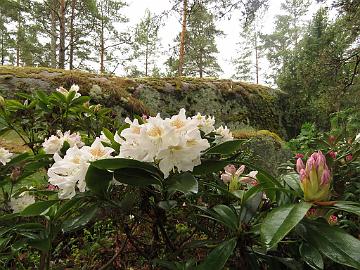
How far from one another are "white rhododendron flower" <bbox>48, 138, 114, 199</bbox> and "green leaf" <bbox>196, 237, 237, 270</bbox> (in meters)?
0.31

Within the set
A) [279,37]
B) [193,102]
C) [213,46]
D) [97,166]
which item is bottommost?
[97,166]

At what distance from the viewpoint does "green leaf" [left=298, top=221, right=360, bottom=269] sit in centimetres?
55

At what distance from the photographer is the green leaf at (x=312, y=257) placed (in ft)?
2.00

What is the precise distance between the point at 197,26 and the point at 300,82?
3.37 metres

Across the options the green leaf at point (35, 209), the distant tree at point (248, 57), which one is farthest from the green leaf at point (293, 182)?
the distant tree at point (248, 57)

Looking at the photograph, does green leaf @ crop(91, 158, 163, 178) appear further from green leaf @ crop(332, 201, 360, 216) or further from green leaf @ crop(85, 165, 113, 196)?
green leaf @ crop(332, 201, 360, 216)

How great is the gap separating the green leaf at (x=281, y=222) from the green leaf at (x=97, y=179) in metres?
0.33

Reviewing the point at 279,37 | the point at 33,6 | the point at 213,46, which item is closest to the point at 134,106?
the point at 33,6

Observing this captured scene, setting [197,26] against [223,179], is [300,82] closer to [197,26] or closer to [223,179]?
[197,26]

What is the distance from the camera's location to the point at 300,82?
8.62m

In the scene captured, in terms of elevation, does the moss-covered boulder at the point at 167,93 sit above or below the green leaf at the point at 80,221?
above

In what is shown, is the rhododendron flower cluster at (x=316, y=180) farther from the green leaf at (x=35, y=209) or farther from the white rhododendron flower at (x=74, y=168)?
the green leaf at (x=35, y=209)

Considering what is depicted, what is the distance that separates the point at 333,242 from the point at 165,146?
14.3 inches

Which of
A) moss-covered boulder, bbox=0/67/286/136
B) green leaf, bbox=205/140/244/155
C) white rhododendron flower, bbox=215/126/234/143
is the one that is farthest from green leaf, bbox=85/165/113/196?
moss-covered boulder, bbox=0/67/286/136
